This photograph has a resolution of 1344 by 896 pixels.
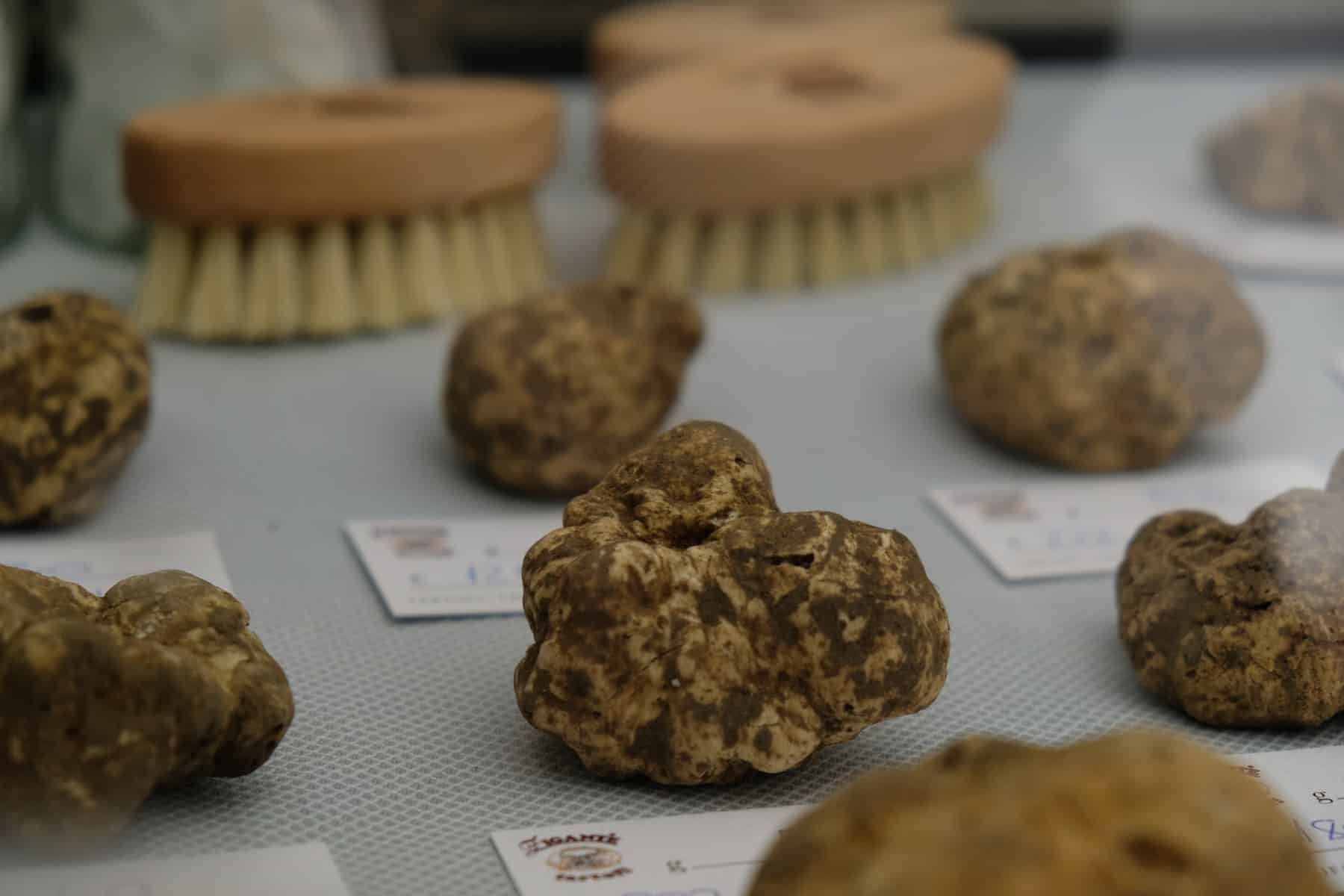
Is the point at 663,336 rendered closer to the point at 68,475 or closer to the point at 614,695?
the point at 68,475

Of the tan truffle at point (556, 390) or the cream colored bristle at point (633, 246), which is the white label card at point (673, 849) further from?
the cream colored bristle at point (633, 246)

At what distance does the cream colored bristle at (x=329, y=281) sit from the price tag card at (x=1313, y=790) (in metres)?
1.18

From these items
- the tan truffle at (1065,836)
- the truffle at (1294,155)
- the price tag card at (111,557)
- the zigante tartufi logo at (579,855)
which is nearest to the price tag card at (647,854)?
the zigante tartufi logo at (579,855)

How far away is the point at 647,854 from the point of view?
1003mm

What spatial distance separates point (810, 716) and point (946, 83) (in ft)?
4.72

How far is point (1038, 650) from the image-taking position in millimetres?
1310

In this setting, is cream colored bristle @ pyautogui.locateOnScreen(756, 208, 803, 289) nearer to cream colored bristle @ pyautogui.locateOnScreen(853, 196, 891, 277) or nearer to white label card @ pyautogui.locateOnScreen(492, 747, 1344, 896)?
cream colored bristle @ pyautogui.locateOnScreen(853, 196, 891, 277)

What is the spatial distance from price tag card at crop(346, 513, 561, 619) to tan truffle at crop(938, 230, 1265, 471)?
488 millimetres

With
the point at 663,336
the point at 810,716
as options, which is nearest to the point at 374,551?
the point at 663,336

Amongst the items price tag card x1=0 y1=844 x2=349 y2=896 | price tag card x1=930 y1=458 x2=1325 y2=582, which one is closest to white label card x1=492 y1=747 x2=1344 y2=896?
price tag card x1=0 y1=844 x2=349 y2=896

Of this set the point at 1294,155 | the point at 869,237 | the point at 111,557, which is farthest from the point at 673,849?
the point at 1294,155

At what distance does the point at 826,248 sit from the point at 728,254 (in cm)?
13

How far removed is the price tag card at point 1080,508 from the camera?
4.67 ft

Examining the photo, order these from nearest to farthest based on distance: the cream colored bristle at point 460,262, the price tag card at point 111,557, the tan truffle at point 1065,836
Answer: the tan truffle at point 1065,836 → the price tag card at point 111,557 → the cream colored bristle at point 460,262
